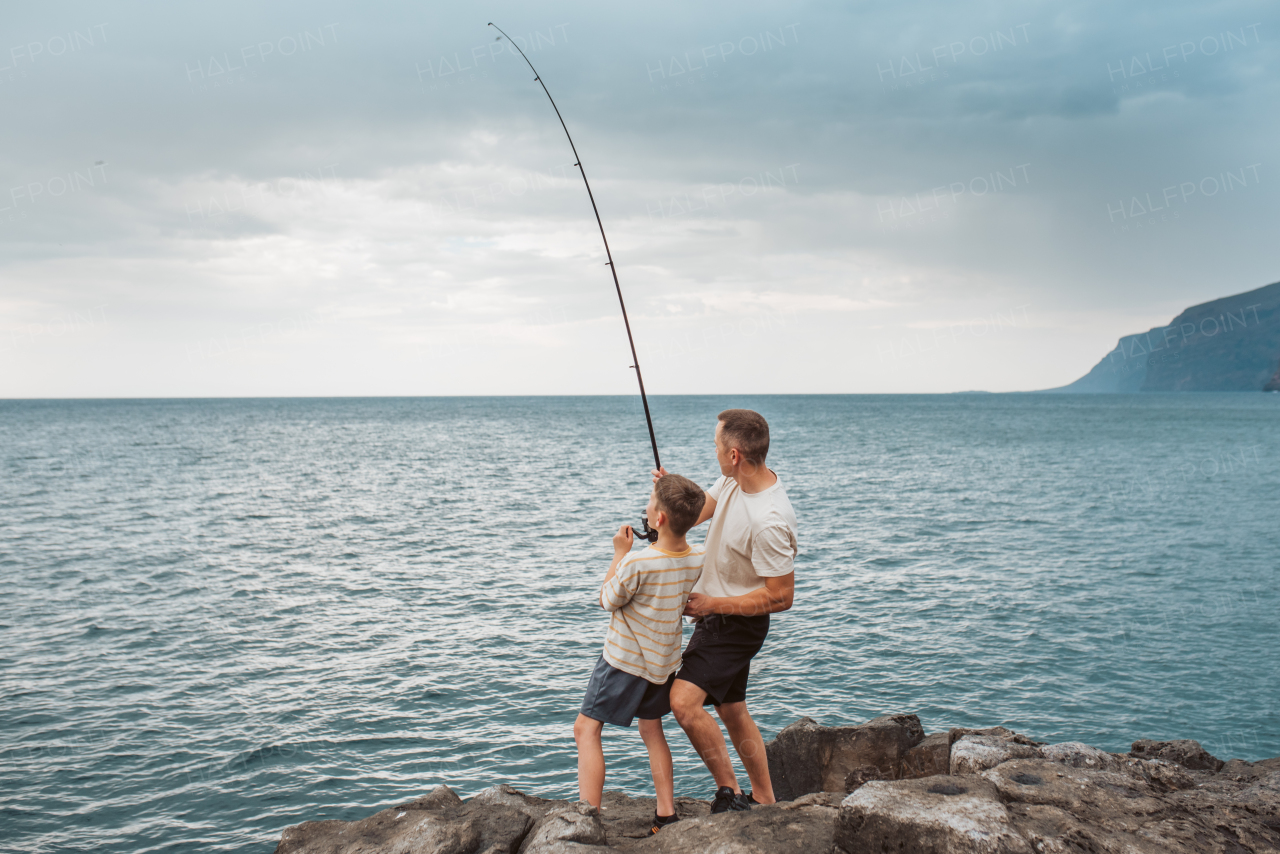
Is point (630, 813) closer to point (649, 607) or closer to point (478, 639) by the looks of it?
point (649, 607)

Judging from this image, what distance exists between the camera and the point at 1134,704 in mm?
10227

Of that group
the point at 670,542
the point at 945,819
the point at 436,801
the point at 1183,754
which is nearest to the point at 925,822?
the point at 945,819

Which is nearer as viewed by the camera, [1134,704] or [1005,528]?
[1134,704]

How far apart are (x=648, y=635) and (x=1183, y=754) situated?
4.45 metres

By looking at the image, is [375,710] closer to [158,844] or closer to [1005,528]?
[158,844]

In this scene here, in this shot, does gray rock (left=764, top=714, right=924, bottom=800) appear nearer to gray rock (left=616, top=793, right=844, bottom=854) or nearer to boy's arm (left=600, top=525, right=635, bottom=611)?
gray rock (left=616, top=793, right=844, bottom=854)

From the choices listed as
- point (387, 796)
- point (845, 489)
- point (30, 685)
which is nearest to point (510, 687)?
point (387, 796)

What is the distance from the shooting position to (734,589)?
392 cm

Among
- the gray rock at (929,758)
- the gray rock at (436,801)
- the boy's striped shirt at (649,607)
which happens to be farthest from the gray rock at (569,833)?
the gray rock at (929,758)

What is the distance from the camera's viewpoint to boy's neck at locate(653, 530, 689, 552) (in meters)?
3.74

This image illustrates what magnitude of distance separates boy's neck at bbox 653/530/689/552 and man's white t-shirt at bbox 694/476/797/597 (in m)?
0.25

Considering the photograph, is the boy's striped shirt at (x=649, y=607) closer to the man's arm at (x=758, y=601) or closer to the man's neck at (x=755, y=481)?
the man's arm at (x=758, y=601)

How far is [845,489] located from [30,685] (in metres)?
25.9

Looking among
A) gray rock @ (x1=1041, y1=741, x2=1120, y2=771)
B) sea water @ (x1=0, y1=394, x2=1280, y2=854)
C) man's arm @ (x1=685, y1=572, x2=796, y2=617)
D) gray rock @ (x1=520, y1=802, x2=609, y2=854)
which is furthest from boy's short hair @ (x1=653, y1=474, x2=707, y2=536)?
sea water @ (x1=0, y1=394, x2=1280, y2=854)
